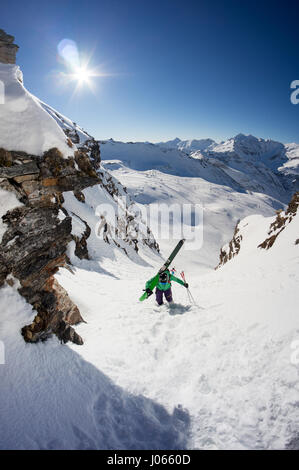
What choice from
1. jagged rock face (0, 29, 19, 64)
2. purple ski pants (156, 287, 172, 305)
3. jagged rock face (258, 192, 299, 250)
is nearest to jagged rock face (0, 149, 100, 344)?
jagged rock face (0, 29, 19, 64)

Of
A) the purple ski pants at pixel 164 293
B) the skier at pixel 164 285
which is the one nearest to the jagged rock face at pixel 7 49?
the skier at pixel 164 285

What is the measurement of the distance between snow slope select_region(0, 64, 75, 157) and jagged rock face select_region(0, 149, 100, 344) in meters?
0.21

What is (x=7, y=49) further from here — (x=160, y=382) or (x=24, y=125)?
(x=160, y=382)

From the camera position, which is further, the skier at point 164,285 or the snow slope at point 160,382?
the skier at point 164,285

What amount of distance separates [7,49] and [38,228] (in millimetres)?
5805

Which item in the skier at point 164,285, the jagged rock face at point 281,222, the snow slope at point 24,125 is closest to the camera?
the snow slope at point 24,125

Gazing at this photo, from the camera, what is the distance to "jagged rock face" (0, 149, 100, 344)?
16.2 ft

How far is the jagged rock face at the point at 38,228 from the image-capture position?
495 centimetres

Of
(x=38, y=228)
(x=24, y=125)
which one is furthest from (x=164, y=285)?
(x=24, y=125)

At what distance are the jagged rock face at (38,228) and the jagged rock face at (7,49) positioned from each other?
3.72 metres

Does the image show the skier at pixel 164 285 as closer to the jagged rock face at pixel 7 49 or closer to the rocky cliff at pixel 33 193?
the rocky cliff at pixel 33 193

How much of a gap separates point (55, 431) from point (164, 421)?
7.43 feet
